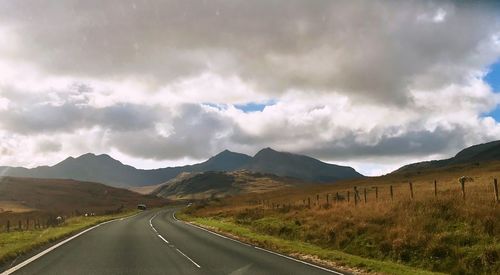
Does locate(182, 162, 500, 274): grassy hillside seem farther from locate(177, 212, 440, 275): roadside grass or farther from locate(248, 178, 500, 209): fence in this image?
locate(248, 178, 500, 209): fence

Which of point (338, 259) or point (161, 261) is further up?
point (161, 261)

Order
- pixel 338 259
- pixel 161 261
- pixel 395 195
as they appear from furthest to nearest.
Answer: pixel 395 195 → pixel 338 259 → pixel 161 261

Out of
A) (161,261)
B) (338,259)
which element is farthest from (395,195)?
(161,261)

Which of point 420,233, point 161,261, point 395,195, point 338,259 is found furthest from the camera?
point 395,195

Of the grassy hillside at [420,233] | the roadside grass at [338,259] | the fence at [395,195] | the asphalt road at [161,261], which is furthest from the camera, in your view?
the fence at [395,195]

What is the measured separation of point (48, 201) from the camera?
18650cm

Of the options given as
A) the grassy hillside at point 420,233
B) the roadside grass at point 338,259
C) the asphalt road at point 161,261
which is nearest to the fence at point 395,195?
the grassy hillside at point 420,233

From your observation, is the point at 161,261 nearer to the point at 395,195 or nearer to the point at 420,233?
the point at 420,233

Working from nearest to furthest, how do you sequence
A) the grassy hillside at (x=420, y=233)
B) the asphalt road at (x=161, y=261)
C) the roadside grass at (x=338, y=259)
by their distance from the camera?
1. the asphalt road at (x=161, y=261)
2. the roadside grass at (x=338, y=259)
3. the grassy hillside at (x=420, y=233)

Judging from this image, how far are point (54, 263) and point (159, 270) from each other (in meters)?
3.92

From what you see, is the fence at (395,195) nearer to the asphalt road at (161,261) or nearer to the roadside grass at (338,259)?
the roadside grass at (338,259)

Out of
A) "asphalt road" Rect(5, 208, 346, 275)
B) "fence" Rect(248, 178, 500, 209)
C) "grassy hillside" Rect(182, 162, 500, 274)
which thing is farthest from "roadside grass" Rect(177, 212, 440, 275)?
"fence" Rect(248, 178, 500, 209)

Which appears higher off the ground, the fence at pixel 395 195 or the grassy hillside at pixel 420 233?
the fence at pixel 395 195

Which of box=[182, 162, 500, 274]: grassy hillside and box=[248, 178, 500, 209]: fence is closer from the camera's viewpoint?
box=[182, 162, 500, 274]: grassy hillside
